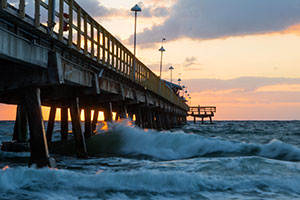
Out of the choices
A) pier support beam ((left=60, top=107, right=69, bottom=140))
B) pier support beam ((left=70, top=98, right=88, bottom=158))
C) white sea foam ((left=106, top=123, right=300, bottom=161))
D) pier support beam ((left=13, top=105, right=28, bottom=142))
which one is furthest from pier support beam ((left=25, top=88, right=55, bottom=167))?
pier support beam ((left=60, top=107, right=69, bottom=140))

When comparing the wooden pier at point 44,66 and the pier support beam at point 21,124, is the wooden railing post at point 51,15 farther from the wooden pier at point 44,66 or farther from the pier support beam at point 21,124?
the pier support beam at point 21,124

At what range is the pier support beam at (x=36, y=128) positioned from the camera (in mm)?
10836

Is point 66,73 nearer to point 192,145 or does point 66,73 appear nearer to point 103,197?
point 103,197

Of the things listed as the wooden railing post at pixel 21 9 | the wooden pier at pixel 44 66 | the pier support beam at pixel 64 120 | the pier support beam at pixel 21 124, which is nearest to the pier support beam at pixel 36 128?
the wooden pier at pixel 44 66

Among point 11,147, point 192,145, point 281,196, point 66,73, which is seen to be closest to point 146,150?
point 192,145

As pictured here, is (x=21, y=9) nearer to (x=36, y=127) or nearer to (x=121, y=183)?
(x=36, y=127)

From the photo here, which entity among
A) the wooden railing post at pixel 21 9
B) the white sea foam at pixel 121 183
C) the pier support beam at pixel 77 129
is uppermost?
the wooden railing post at pixel 21 9

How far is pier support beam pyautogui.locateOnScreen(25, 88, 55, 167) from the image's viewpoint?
10.8 meters

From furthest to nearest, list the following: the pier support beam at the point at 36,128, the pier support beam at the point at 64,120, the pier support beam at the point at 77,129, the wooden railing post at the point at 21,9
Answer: the pier support beam at the point at 64,120, the pier support beam at the point at 77,129, the pier support beam at the point at 36,128, the wooden railing post at the point at 21,9

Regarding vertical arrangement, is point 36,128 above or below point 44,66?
below

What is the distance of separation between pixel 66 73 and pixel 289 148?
1145 centimetres

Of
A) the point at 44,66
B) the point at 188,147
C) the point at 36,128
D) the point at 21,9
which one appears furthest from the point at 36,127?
the point at 188,147

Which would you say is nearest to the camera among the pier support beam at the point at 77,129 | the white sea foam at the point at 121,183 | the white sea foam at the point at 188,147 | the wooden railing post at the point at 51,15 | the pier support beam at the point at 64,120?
the white sea foam at the point at 121,183

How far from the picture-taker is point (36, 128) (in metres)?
Answer: 10.9
